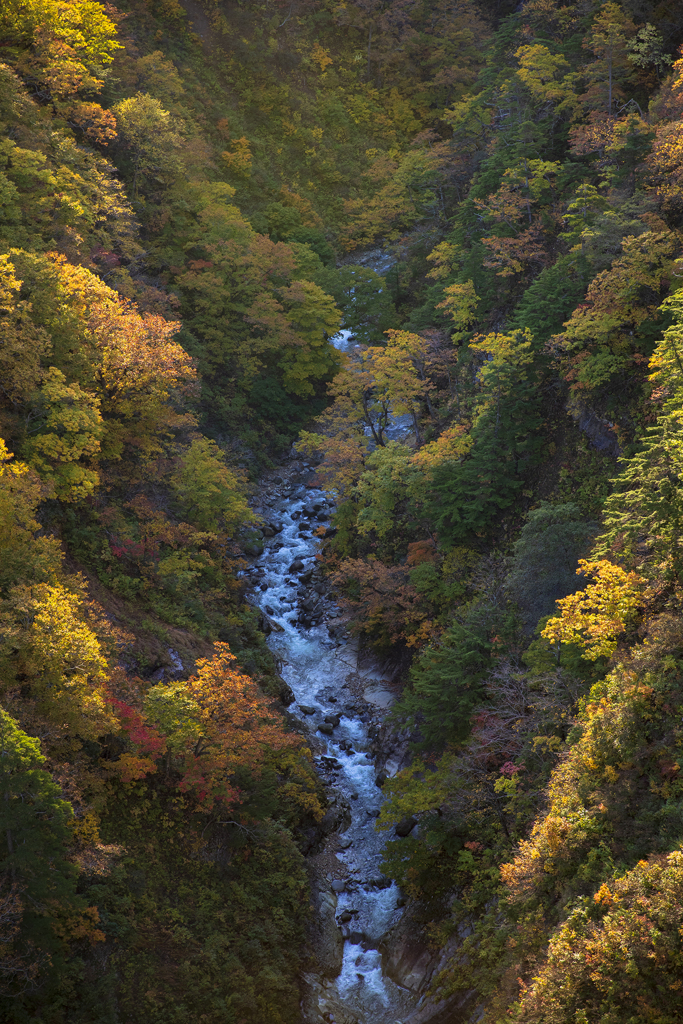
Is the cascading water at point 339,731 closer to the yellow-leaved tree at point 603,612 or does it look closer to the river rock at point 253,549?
the river rock at point 253,549

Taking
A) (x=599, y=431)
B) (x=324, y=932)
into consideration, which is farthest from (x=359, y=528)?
(x=324, y=932)

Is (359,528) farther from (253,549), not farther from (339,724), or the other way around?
(339,724)

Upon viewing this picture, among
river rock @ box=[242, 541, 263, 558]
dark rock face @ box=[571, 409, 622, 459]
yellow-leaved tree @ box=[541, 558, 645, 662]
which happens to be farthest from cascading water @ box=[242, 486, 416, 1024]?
dark rock face @ box=[571, 409, 622, 459]

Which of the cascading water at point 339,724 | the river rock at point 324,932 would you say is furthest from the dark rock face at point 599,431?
the river rock at point 324,932

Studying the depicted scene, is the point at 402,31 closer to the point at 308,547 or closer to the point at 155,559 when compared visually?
the point at 308,547

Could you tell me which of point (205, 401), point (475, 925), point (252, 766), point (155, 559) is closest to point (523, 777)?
point (475, 925)
